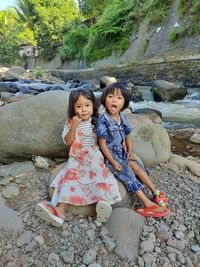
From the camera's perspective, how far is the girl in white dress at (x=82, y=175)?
221 cm

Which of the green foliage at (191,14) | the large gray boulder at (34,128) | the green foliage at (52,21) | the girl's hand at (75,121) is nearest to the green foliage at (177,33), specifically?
the green foliage at (191,14)

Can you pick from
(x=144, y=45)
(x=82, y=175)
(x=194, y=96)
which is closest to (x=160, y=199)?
(x=82, y=175)

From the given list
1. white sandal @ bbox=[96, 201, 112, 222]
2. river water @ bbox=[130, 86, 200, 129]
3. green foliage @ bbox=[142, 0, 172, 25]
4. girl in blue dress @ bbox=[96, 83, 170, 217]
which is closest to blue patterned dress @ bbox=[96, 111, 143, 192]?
girl in blue dress @ bbox=[96, 83, 170, 217]

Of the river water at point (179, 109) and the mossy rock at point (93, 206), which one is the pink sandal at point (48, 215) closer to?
the mossy rock at point (93, 206)

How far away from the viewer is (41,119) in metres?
3.15

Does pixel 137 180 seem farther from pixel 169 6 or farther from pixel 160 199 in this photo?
pixel 169 6

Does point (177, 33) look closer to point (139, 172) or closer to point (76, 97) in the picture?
point (139, 172)

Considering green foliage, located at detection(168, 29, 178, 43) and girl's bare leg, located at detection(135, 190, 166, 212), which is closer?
girl's bare leg, located at detection(135, 190, 166, 212)

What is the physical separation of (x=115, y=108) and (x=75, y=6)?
107 ft

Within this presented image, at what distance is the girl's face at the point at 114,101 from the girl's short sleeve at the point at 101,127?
128 millimetres

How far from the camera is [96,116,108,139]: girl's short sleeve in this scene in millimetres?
2549

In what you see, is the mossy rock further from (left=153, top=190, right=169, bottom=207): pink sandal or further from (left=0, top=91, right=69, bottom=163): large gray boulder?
(left=0, top=91, right=69, bottom=163): large gray boulder

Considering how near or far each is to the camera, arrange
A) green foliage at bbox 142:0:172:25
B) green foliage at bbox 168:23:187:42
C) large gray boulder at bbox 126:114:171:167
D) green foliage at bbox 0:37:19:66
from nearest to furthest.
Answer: large gray boulder at bbox 126:114:171:167 → green foliage at bbox 168:23:187:42 → green foliage at bbox 142:0:172:25 → green foliage at bbox 0:37:19:66

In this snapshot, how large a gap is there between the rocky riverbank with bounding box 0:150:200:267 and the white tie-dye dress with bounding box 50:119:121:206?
15 centimetres
